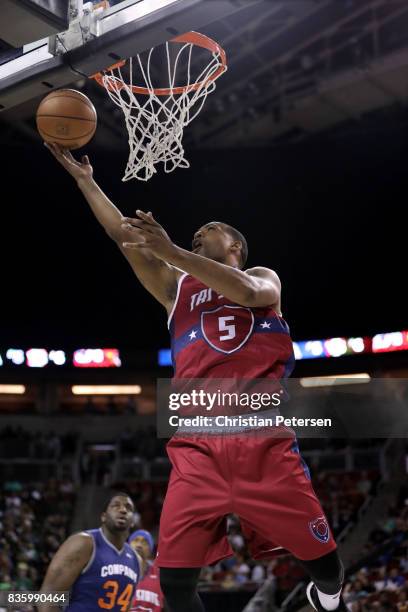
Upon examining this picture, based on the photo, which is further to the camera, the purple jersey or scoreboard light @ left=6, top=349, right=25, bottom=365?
scoreboard light @ left=6, top=349, right=25, bottom=365

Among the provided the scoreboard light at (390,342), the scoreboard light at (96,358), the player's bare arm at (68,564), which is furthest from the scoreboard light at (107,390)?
the player's bare arm at (68,564)

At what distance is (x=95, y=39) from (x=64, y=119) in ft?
1.44

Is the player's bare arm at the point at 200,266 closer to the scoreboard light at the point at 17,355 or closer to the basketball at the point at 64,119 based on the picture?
the basketball at the point at 64,119

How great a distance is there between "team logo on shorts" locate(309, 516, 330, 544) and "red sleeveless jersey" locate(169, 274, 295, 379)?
1.88ft

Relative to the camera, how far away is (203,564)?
294 cm

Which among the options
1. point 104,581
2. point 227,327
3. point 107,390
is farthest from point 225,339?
point 107,390

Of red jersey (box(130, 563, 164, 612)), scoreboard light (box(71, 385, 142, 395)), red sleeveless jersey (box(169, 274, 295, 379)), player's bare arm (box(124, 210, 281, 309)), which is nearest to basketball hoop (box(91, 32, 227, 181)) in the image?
red sleeveless jersey (box(169, 274, 295, 379))

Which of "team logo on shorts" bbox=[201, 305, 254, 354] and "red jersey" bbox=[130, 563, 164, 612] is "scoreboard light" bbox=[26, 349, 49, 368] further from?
"team logo on shorts" bbox=[201, 305, 254, 354]

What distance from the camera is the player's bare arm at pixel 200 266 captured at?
2998 millimetres

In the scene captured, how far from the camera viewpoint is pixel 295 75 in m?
16.0

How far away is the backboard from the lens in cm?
352

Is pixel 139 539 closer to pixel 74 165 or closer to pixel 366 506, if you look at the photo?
pixel 74 165

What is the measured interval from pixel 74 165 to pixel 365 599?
6709 mm

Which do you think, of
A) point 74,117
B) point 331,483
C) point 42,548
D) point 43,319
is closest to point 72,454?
point 43,319
